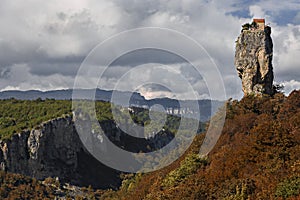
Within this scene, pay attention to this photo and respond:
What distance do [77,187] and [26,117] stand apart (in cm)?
3401

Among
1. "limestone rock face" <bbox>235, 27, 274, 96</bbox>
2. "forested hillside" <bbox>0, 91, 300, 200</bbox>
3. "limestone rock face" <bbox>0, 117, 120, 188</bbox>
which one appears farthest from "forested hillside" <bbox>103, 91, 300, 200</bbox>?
"limestone rock face" <bbox>0, 117, 120, 188</bbox>

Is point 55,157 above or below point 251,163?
above

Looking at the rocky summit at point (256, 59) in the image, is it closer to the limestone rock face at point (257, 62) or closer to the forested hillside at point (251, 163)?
the limestone rock face at point (257, 62)

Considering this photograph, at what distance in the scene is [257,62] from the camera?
71.7 metres

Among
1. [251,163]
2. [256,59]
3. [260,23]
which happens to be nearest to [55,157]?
[256,59]

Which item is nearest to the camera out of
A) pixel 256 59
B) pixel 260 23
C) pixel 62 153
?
pixel 256 59

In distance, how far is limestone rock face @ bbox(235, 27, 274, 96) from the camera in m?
71.0

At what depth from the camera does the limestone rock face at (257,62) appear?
7100cm

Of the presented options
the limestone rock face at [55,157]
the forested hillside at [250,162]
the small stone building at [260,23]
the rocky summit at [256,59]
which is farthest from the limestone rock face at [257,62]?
the limestone rock face at [55,157]

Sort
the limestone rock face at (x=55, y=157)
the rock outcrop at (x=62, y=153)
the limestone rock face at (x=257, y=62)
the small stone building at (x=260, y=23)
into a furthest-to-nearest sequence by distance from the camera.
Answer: the rock outcrop at (x=62, y=153), the limestone rock face at (x=55, y=157), the small stone building at (x=260, y=23), the limestone rock face at (x=257, y=62)

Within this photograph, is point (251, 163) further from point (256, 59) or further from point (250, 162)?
point (256, 59)

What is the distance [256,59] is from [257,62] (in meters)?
0.44

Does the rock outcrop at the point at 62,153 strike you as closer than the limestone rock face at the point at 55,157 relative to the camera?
No

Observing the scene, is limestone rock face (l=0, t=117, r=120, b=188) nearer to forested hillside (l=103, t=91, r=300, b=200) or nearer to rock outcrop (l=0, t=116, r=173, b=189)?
rock outcrop (l=0, t=116, r=173, b=189)
